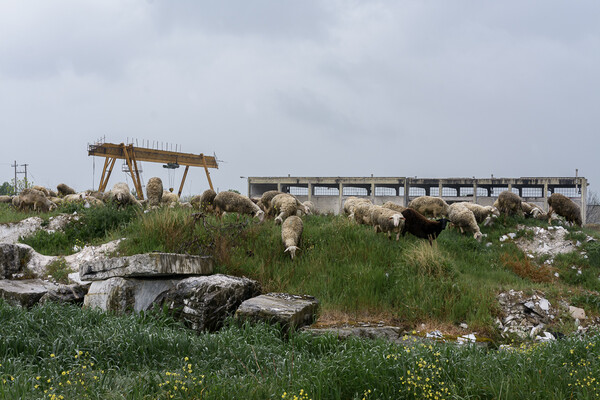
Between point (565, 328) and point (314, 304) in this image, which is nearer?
point (314, 304)

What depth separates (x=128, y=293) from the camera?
872 centimetres

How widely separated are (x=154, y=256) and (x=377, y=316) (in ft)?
13.5

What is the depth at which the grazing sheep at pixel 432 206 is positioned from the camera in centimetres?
1587

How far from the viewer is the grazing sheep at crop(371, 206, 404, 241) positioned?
40.3ft

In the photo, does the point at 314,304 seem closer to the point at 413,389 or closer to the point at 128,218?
the point at 413,389

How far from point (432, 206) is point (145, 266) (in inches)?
398

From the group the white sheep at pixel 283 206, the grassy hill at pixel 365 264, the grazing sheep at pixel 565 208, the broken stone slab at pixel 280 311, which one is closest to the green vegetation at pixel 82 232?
the grassy hill at pixel 365 264

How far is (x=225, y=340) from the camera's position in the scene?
6.42m

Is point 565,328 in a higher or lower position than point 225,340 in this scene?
lower

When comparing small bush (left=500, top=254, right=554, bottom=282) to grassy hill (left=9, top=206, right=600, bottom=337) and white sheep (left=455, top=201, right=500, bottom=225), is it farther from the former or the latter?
white sheep (left=455, top=201, right=500, bottom=225)

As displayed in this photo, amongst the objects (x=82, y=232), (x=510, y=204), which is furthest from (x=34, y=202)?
(x=510, y=204)

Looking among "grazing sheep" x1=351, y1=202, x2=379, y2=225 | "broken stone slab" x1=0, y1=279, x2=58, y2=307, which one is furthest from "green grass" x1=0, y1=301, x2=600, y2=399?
"grazing sheep" x1=351, y1=202, x2=379, y2=225

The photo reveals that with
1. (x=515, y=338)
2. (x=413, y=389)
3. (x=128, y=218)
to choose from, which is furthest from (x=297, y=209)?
(x=413, y=389)

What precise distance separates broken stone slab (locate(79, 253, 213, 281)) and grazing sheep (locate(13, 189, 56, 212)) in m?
9.05
